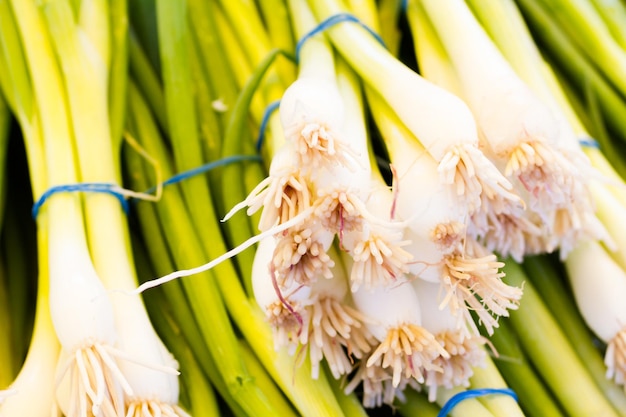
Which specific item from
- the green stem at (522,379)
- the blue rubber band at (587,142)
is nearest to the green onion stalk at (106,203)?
the green stem at (522,379)

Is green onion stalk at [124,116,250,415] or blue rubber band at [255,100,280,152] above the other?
blue rubber band at [255,100,280,152]

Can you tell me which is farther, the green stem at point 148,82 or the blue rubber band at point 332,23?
the green stem at point 148,82

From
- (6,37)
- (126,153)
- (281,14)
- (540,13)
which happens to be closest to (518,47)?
(540,13)

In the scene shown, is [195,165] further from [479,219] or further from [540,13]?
[540,13]

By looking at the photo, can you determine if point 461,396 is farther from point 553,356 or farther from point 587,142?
point 587,142

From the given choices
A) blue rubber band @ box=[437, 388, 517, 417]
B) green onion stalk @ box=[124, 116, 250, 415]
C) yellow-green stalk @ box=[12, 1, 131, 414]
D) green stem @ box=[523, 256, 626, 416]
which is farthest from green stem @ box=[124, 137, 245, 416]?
green stem @ box=[523, 256, 626, 416]

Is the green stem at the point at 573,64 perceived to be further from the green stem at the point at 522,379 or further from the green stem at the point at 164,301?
the green stem at the point at 164,301

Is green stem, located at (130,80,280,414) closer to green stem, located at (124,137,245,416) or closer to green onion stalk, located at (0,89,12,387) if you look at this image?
green stem, located at (124,137,245,416)
